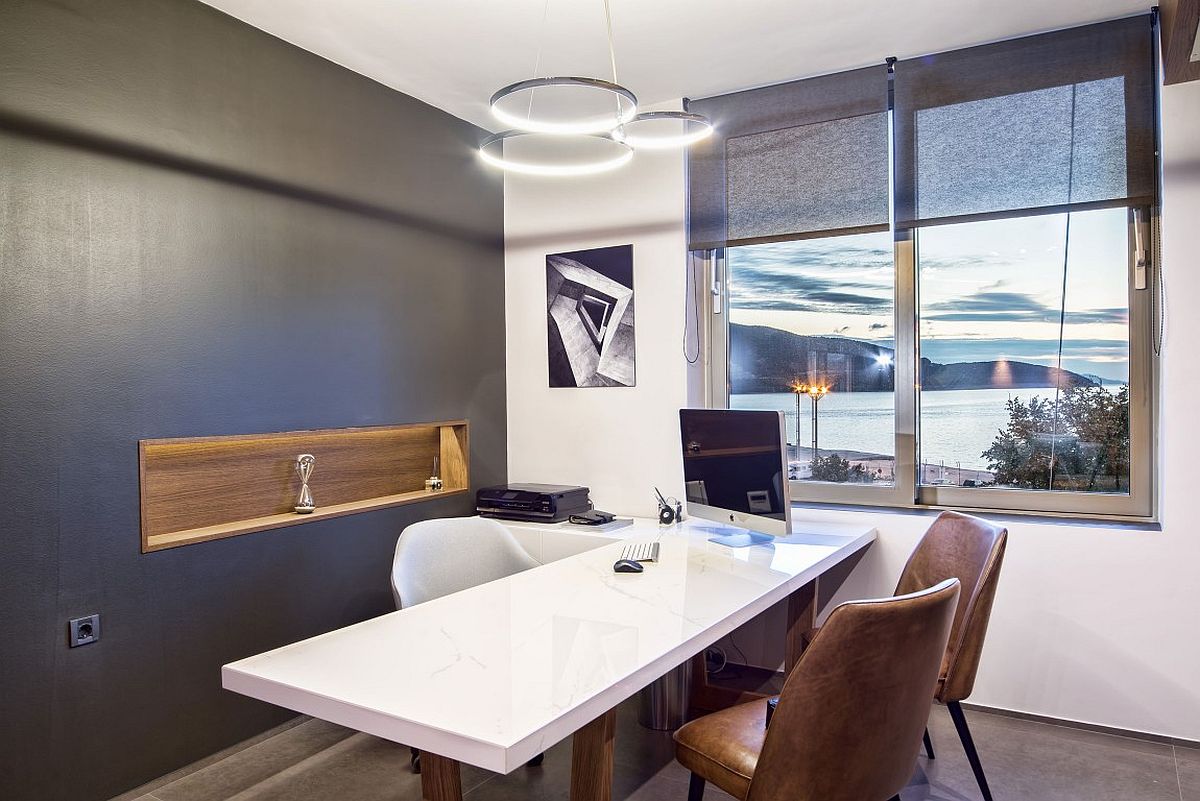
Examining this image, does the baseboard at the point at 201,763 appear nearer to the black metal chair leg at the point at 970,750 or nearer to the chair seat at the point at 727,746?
the chair seat at the point at 727,746

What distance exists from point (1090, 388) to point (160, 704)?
354cm

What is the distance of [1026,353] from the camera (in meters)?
3.22

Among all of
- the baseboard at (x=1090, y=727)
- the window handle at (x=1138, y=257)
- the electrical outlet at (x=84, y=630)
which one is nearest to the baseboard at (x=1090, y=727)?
the baseboard at (x=1090, y=727)

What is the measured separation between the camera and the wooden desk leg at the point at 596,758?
1672 mm

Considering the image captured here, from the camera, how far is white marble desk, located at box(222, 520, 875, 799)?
1384 mm

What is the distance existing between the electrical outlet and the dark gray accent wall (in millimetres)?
26

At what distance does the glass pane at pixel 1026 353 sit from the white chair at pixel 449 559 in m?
1.86

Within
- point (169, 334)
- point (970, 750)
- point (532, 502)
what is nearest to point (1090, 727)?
point (970, 750)

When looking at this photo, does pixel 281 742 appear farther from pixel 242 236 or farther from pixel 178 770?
pixel 242 236

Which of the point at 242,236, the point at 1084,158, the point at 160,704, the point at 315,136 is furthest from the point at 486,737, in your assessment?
the point at 1084,158

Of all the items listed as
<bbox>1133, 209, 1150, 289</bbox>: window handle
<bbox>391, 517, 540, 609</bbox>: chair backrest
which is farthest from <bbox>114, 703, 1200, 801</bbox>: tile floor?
<bbox>1133, 209, 1150, 289</bbox>: window handle

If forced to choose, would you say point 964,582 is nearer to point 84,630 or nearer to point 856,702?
point 856,702

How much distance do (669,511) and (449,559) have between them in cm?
118

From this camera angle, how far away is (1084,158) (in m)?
2.99
